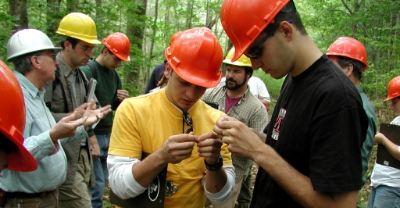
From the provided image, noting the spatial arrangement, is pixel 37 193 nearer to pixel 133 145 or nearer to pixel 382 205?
pixel 133 145

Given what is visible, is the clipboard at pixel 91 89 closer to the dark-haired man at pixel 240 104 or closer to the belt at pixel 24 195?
the belt at pixel 24 195

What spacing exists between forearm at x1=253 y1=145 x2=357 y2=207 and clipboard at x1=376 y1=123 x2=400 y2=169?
292 centimetres

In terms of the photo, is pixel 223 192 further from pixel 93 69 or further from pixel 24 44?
pixel 93 69

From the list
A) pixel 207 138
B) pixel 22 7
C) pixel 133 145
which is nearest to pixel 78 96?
pixel 22 7

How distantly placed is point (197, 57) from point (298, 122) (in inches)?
32.6

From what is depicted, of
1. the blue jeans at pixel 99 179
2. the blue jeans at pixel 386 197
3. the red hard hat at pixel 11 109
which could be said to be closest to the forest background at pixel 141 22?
the blue jeans at pixel 99 179

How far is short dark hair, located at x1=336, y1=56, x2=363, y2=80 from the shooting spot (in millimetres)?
3832

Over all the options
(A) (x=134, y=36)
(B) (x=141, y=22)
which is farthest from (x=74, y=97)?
(A) (x=134, y=36)

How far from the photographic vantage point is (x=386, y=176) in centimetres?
414

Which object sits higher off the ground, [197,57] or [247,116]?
[197,57]

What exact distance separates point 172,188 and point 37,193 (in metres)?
1.58

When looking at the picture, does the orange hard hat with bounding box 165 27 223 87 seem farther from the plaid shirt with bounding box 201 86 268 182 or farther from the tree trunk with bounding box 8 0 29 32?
the tree trunk with bounding box 8 0 29 32

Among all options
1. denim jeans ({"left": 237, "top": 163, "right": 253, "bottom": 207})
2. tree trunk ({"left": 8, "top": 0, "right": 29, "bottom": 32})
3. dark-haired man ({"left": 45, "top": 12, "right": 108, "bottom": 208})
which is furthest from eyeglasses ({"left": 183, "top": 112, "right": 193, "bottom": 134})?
tree trunk ({"left": 8, "top": 0, "right": 29, "bottom": 32})

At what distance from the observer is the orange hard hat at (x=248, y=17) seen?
1.85 metres
